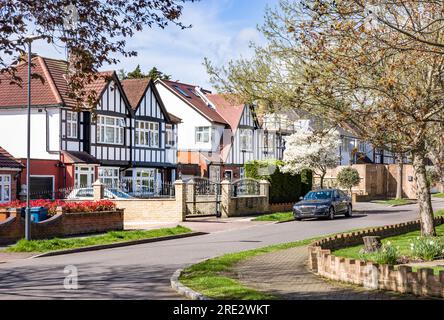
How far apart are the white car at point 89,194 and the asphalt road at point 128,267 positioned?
9.47 meters

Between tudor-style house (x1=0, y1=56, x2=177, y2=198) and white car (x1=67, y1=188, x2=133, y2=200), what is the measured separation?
199cm

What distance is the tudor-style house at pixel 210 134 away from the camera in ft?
172

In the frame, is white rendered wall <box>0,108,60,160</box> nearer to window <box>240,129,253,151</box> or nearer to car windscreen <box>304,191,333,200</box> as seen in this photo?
car windscreen <box>304,191,333,200</box>

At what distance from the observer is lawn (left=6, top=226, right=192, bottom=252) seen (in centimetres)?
1919

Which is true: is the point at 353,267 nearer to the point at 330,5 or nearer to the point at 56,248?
the point at 330,5

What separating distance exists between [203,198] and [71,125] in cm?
966

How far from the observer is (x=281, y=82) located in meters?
18.6

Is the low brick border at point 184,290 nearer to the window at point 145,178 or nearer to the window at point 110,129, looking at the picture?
the window at point 110,129

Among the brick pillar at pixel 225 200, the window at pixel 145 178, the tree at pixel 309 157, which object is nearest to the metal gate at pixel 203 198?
the brick pillar at pixel 225 200

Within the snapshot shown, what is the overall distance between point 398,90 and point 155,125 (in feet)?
107

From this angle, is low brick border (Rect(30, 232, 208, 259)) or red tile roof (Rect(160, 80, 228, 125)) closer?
low brick border (Rect(30, 232, 208, 259))

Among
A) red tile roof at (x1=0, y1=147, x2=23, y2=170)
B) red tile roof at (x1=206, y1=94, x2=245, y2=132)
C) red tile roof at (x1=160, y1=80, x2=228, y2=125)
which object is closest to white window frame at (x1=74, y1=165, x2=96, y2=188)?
red tile roof at (x1=0, y1=147, x2=23, y2=170)
